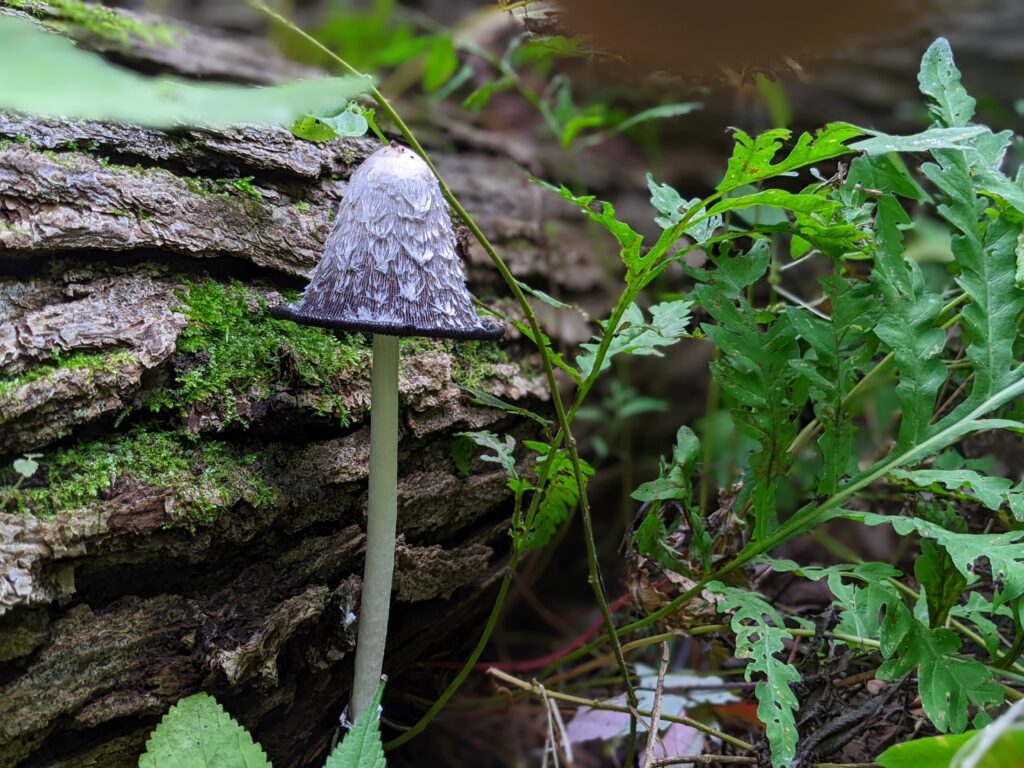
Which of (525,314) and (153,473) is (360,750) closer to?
(153,473)

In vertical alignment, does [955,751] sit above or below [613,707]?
above

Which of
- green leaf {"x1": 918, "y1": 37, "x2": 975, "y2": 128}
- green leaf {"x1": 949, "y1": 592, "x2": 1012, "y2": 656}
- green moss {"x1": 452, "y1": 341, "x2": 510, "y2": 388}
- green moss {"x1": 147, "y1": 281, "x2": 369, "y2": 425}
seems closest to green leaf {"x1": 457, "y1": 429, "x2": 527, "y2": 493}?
green moss {"x1": 452, "y1": 341, "x2": 510, "y2": 388}

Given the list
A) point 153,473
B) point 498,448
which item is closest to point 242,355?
point 153,473

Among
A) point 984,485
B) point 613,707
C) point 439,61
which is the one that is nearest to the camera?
point 984,485

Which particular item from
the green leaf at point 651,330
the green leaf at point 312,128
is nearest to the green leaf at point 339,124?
the green leaf at point 312,128

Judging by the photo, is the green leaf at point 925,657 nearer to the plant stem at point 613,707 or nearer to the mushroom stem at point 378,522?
the plant stem at point 613,707

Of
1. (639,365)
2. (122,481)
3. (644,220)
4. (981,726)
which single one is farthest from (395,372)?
(644,220)
